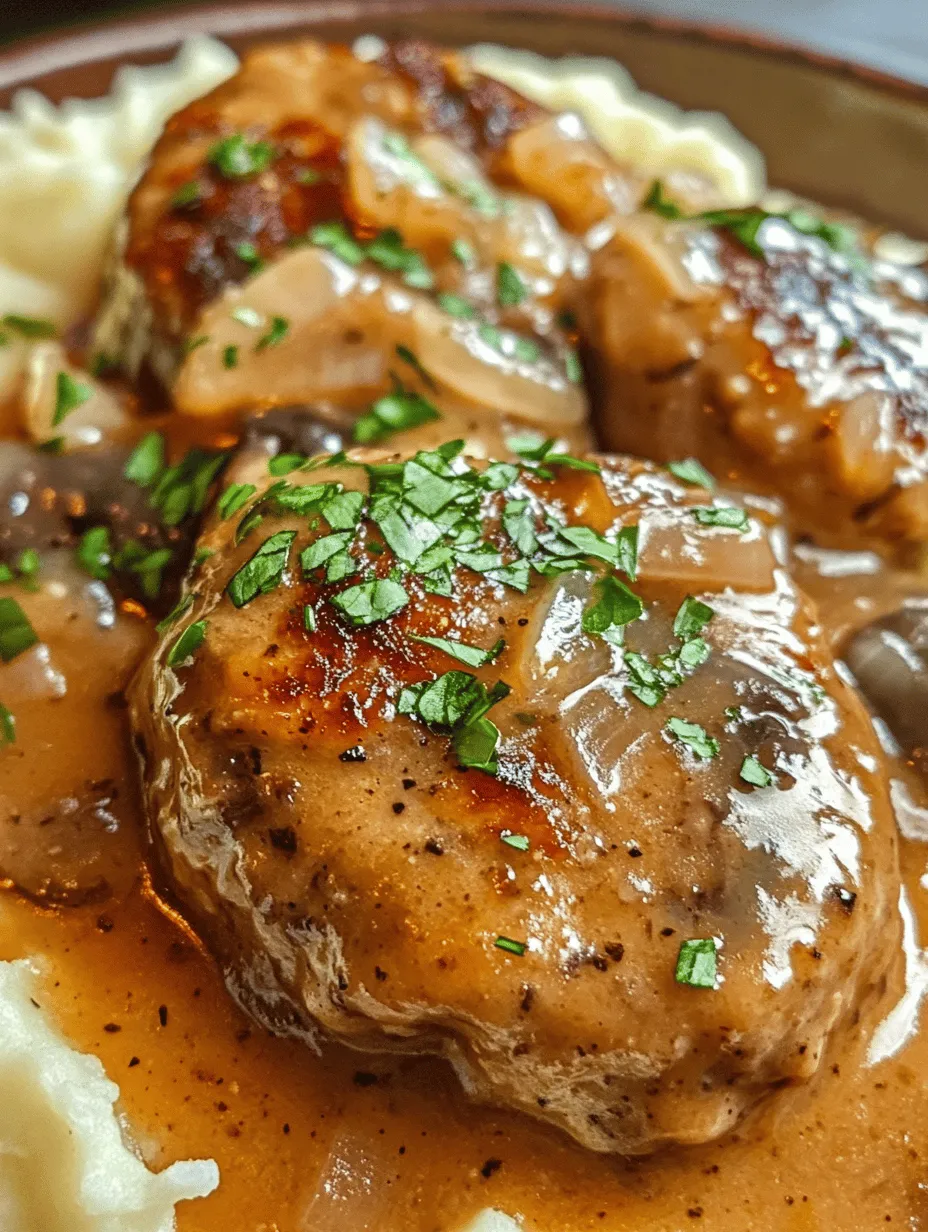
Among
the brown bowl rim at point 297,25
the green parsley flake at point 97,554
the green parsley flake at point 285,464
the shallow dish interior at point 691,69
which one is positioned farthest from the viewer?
the shallow dish interior at point 691,69

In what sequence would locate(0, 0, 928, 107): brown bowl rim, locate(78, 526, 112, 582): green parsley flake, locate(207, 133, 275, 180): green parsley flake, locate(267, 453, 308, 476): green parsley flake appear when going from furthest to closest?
Result: 1. locate(0, 0, 928, 107): brown bowl rim
2. locate(207, 133, 275, 180): green parsley flake
3. locate(78, 526, 112, 582): green parsley flake
4. locate(267, 453, 308, 476): green parsley flake

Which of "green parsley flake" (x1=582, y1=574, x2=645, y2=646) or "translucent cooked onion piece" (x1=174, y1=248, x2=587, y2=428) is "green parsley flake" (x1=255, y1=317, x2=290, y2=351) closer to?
"translucent cooked onion piece" (x1=174, y1=248, x2=587, y2=428)

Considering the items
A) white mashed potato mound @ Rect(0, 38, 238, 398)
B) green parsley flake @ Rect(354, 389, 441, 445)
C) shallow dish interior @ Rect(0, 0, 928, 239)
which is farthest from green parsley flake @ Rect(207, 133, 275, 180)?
shallow dish interior @ Rect(0, 0, 928, 239)

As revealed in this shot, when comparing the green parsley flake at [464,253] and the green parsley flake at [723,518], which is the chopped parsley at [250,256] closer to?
the green parsley flake at [464,253]

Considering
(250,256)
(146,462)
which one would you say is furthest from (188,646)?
(250,256)

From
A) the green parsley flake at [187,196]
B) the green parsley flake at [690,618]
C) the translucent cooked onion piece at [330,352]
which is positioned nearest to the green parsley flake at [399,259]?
the translucent cooked onion piece at [330,352]

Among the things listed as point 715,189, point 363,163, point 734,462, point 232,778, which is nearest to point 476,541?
point 232,778
